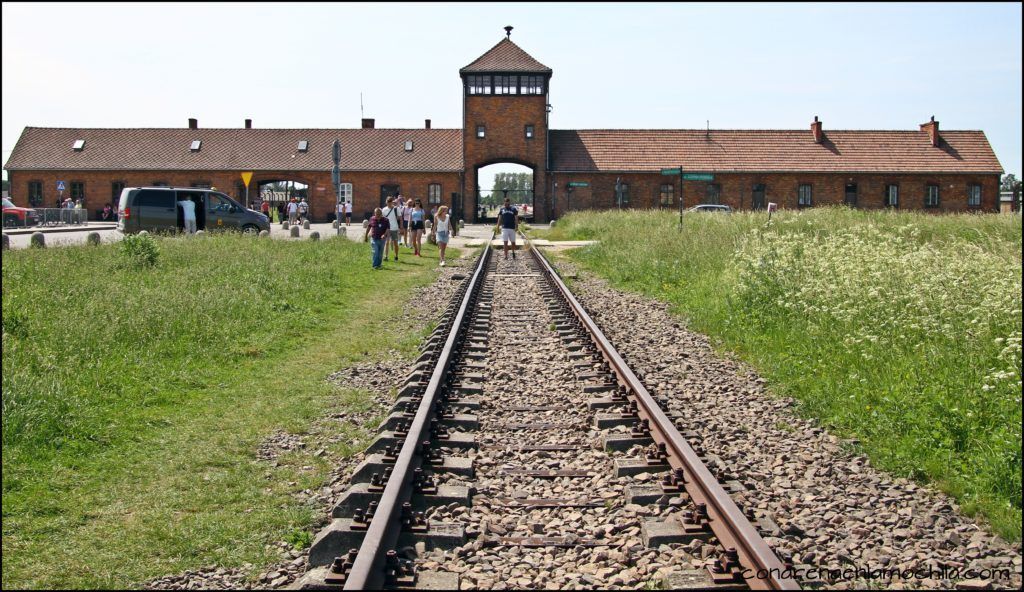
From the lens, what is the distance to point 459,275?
18.8m

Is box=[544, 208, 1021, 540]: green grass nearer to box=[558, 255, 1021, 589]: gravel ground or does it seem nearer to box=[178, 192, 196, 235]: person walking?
box=[558, 255, 1021, 589]: gravel ground

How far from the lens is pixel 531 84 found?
56.0m

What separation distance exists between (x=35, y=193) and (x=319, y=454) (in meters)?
62.7

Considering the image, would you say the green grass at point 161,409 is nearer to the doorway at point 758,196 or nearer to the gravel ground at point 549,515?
the gravel ground at point 549,515

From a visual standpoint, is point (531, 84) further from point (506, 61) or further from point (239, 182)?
point (239, 182)

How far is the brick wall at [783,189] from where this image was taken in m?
56.9

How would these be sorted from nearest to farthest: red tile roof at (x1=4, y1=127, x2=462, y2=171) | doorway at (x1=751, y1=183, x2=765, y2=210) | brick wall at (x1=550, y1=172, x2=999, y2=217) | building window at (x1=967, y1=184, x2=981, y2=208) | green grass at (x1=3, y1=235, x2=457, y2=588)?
green grass at (x1=3, y1=235, x2=457, y2=588) < brick wall at (x1=550, y1=172, x2=999, y2=217) < doorway at (x1=751, y1=183, x2=765, y2=210) < building window at (x1=967, y1=184, x2=981, y2=208) < red tile roof at (x1=4, y1=127, x2=462, y2=171)

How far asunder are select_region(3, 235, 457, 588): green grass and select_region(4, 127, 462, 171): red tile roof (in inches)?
1774

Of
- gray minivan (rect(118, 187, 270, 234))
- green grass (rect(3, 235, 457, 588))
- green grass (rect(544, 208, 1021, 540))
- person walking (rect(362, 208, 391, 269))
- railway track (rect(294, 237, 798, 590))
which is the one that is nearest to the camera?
railway track (rect(294, 237, 798, 590))

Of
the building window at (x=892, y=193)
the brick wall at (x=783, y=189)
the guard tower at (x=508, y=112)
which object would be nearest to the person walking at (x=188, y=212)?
the guard tower at (x=508, y=112)

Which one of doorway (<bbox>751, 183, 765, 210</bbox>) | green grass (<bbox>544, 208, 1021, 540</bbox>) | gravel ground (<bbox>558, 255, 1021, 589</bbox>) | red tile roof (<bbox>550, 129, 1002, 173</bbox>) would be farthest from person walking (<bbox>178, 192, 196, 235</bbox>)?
doorway (<bbox>751, 183, 765, 210</bbox>)

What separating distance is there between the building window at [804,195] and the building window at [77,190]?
46209 mm

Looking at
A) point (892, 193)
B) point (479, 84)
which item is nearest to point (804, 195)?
point (892, 193)

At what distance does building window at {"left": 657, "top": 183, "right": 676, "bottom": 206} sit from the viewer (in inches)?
2259
